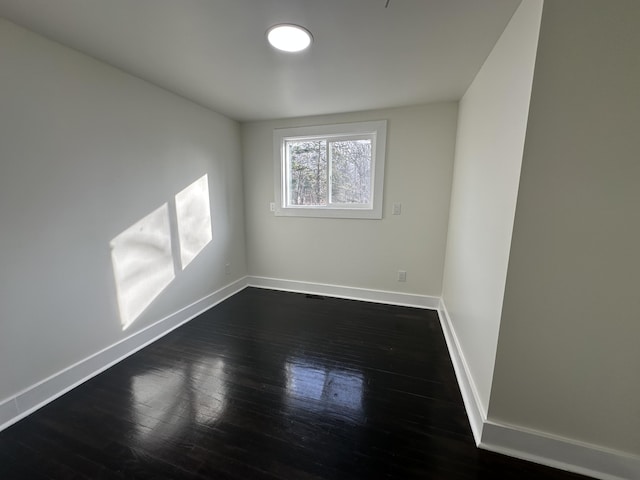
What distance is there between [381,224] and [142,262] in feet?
7.95

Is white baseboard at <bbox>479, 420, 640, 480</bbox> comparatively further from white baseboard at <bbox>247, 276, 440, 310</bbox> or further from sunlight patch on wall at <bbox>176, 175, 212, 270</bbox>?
sunlight patch on wall at <bbox>176, 175, 212, 270</bbox>

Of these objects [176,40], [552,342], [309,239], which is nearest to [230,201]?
[309,239]

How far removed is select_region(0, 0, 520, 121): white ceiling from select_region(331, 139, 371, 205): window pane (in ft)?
2.38

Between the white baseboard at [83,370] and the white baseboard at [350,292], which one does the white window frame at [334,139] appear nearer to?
the white baseboard at [350,292]

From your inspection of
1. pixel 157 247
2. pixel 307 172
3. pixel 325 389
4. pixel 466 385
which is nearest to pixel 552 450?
pixel 466 385

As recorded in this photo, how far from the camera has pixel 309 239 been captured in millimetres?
3381

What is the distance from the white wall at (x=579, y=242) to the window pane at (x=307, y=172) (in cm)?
238

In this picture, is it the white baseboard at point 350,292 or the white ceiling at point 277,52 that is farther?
the white baseboard at point 350,292

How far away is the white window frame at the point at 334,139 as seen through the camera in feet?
9.52

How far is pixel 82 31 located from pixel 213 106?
1313 mm

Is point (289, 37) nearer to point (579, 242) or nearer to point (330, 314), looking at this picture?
point (579, 242)

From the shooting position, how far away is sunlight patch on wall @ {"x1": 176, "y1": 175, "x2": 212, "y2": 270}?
2.60 meters

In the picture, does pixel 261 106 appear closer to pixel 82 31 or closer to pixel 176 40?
pixel 176 40


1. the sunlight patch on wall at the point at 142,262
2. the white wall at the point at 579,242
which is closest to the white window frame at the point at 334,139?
the sunlight patch on wall at the point at 142,262
